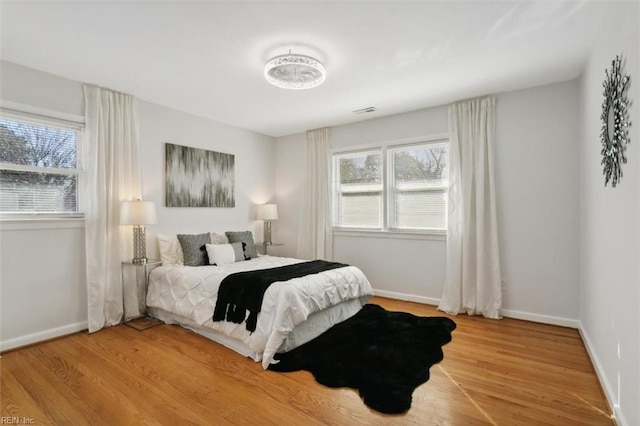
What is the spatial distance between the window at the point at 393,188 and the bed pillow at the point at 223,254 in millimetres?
1702

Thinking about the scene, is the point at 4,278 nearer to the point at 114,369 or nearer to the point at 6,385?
the point at 6,385

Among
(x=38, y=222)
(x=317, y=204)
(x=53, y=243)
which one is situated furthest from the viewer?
(x=317, y=204)

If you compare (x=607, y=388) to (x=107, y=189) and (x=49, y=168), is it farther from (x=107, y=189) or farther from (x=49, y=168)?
(x=49, y=168)

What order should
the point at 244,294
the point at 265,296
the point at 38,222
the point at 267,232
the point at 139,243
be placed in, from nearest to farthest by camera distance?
the point at 265,296 < the point at 244,294 < the point at 38,222 < the point at 139,243 < the point at 267,232

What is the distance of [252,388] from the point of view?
2.31 metres

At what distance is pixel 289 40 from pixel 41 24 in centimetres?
180

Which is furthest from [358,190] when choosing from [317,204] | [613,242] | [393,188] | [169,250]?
[613,242]

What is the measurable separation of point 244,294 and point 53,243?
6.70 ft

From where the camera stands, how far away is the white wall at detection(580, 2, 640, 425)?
64.9 inches

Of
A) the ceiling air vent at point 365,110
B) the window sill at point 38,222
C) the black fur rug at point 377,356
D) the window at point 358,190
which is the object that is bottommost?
the black fur rug at point 377,356

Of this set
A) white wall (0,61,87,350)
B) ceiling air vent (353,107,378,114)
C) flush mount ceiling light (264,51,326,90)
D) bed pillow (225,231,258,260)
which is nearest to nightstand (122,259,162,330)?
white wall (0,61,87,350)

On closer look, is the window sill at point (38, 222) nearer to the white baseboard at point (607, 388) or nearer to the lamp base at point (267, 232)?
the lamp base at point (267, 232)

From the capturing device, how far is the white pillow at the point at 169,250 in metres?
4.02

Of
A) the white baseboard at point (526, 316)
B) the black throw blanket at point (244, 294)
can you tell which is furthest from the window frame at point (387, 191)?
the black throw blanket at point (244, 294)
